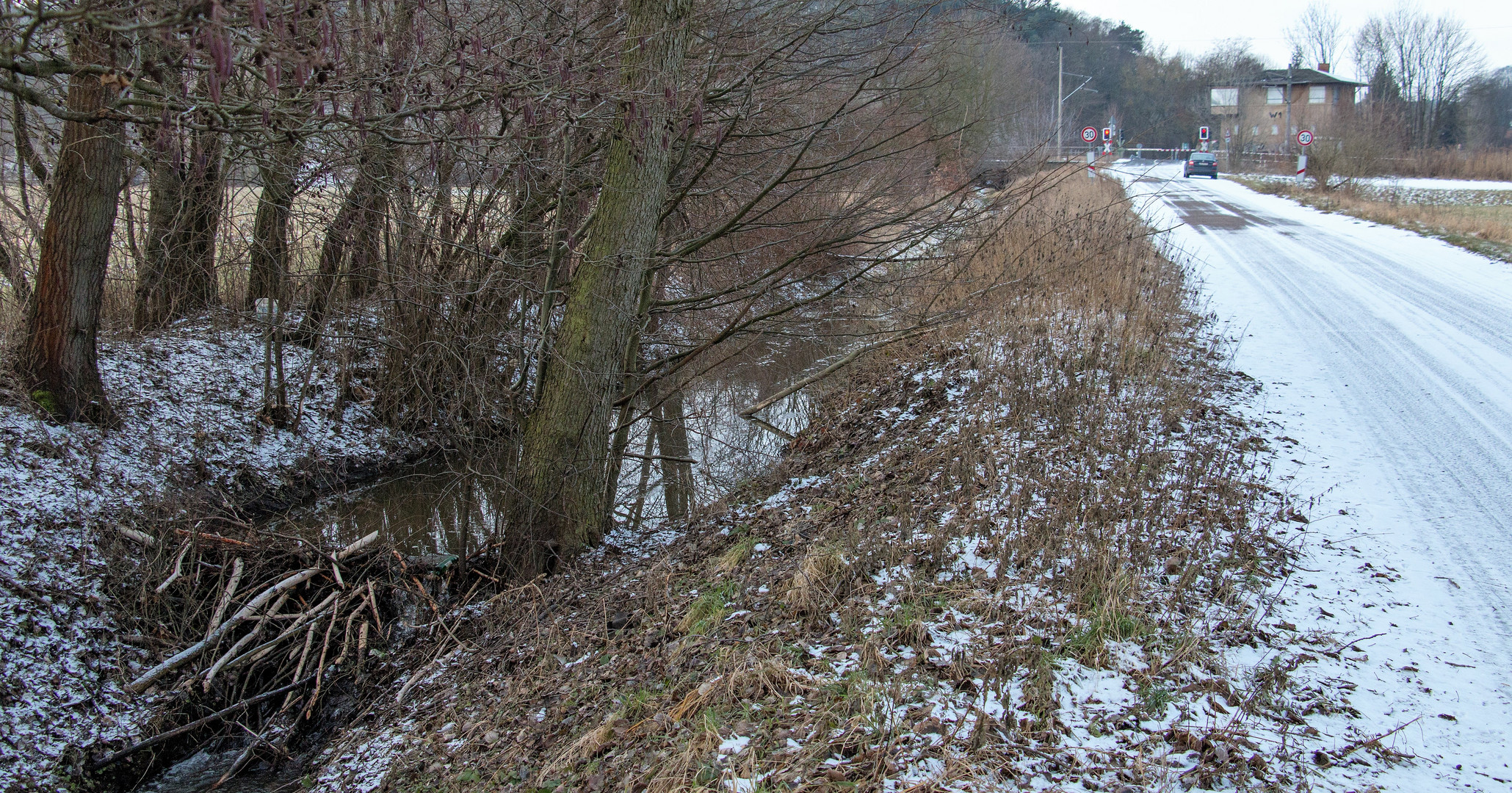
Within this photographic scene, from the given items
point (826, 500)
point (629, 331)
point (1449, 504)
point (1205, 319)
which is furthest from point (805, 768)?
point (1205, 319)

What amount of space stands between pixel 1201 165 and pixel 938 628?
4261 centimetres

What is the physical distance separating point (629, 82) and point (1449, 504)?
660cm

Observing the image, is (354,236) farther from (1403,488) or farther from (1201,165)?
(1201,165)

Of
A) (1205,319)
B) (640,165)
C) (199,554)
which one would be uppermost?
(640,165)

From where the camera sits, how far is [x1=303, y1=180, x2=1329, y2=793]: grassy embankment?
376cm

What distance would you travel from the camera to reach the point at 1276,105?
59281mm

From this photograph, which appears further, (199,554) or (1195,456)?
(199,554)

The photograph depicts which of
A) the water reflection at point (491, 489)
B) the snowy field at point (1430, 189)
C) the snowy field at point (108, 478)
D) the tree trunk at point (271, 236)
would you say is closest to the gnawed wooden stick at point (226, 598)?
the snowy field at point (108, 478)

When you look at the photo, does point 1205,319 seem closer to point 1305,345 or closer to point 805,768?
point 1305,345

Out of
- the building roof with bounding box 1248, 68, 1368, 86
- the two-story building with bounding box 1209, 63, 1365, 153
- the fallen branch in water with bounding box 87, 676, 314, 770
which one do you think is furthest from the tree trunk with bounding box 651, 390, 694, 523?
the building roof with bounding box 1248, 68, 1368, 86

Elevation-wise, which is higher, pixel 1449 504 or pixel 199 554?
pixel 1449 504

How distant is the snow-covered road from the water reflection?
5.53 m

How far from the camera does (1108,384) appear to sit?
25.6ft

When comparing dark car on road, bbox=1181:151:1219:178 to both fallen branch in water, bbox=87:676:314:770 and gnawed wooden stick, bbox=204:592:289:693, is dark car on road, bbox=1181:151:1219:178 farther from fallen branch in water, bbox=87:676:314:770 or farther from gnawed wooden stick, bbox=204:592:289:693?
fallen branch in water, bbox=87:676:314:770
